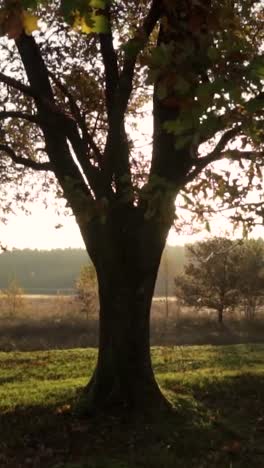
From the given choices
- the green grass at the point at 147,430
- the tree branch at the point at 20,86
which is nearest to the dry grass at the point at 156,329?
the green grass at the point at 147,430

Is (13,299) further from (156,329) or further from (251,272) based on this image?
(251,272)

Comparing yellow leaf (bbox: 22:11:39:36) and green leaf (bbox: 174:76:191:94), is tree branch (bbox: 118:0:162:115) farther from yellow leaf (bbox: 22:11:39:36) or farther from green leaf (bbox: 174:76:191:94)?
yellow leaf (bbox: 22:11:39:36)

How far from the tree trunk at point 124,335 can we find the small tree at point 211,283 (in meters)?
34.3

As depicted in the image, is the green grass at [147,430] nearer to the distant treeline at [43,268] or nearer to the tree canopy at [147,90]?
the tree canopy at [147,90]

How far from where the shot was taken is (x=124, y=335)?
9797 mm

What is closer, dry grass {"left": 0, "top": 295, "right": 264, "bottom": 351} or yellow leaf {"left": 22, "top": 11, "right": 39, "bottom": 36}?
yellow leaf {"left": 22, "top": 11, "right": 39, "bottom": 36}

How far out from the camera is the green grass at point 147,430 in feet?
25.0

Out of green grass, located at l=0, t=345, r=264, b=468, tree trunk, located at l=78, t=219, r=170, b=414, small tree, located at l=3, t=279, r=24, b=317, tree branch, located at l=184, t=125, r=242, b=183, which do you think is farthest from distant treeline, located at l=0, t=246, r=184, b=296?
tree branch, located at l=184, t=125, r=242, b=183

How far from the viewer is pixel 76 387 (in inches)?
469

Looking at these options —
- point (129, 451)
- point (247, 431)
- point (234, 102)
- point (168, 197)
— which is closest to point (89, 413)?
point (129, 451)

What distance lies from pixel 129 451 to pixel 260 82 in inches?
222

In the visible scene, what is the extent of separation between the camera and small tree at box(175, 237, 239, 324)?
1774 inches

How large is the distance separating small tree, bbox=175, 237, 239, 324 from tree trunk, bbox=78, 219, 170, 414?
34.3 meters

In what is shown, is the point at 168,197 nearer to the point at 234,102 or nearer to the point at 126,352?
the point at 234,102
